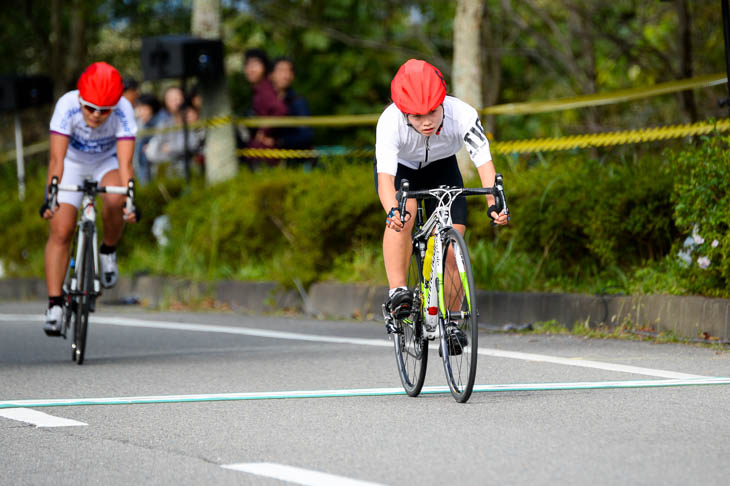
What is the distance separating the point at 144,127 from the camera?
60.2 feet

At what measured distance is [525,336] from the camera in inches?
397

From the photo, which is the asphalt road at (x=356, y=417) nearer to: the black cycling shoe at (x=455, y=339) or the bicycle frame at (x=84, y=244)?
the black cycling shoe at (x=455, y=339)

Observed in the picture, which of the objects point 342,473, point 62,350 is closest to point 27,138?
point 62,350

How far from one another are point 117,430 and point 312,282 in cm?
691

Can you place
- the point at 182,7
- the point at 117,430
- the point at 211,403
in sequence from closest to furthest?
the point at 117,430 < the point at 211,403 < the point at 182,7

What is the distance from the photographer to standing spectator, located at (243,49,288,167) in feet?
52.2

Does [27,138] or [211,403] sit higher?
[27,138]

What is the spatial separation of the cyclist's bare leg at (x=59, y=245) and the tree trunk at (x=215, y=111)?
20.1 feet

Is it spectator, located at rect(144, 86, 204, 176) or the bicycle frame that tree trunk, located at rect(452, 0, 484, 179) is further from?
the bicycle frame

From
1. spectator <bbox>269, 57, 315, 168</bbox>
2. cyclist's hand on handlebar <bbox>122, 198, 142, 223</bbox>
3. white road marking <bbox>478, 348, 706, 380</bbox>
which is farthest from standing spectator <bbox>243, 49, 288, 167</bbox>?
white road marking <bbox>478, 348, 706, 380</bbox>

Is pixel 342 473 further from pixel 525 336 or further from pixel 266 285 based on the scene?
pixel 266 285

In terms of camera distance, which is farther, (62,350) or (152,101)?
(152,101)

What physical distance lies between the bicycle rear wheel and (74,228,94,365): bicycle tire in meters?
3.18

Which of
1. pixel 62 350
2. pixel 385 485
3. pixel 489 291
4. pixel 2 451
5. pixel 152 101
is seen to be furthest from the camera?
pixel 152 101
